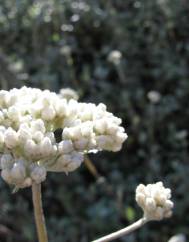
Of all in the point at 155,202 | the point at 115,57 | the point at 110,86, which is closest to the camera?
the point at 155,202

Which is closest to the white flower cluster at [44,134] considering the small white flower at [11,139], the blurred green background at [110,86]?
the small white flower at [11,139]

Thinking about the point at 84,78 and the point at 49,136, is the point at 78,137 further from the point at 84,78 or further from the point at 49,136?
the point at 84,78

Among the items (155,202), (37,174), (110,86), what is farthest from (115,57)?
(37,174)

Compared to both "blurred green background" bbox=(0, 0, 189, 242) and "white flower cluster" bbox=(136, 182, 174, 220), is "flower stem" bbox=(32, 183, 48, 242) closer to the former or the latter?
"white flower cluster" bbox=(136, 182, 174, 220)

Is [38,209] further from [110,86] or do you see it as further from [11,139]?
[110,86]

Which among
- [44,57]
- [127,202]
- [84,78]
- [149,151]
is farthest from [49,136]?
[44,57]

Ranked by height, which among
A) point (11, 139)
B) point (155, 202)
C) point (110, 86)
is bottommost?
point (155, 202)

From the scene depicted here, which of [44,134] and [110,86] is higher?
[110,86]
